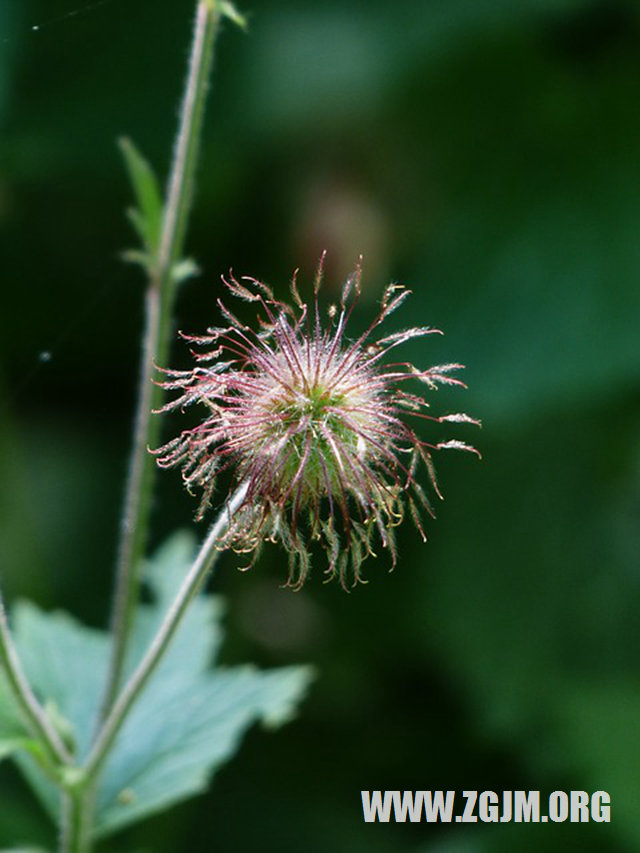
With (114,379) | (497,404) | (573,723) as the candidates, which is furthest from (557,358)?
(114,379)

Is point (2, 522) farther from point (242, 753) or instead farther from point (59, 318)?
point (242, 753)

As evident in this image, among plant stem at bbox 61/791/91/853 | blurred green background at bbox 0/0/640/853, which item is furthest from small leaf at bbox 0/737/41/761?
blurred green background at bbox 0/0/640/853

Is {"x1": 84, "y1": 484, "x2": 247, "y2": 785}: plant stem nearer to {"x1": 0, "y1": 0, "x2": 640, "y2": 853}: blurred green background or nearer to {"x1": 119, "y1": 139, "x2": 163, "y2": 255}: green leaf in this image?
{"x1": 119, "y1": 139, "x2": 163, "y2": 255}: green leaf

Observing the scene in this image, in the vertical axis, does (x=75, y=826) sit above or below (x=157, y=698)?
below

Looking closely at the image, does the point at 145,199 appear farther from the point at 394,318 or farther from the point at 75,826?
the point at 394,318

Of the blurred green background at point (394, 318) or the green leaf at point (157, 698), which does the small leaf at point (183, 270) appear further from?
the blurred green background at point (394, 318)

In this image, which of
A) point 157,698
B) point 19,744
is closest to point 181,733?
point 157,698

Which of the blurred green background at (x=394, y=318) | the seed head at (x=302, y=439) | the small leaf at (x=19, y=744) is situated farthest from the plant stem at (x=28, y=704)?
the blurred green background at (x=394, y=318)
